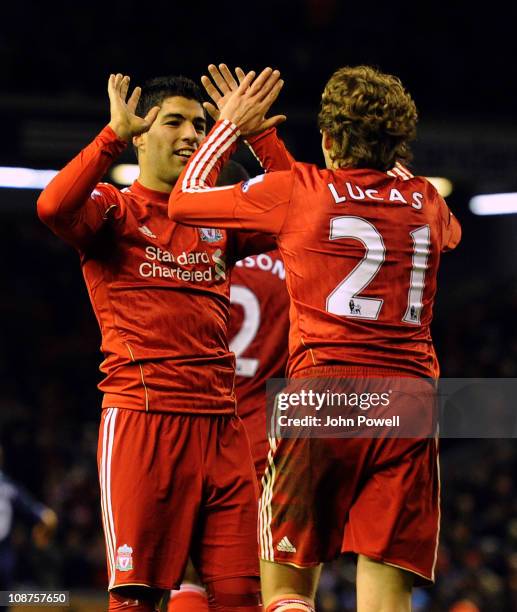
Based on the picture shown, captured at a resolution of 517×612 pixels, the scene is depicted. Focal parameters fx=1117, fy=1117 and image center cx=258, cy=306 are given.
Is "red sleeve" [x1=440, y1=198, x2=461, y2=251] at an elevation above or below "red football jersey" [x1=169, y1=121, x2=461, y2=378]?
above

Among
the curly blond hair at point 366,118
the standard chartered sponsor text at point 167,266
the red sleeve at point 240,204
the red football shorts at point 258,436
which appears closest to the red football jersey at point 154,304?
the standard chartered sponsor text at point 167,266

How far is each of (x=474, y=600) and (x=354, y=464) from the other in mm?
8072

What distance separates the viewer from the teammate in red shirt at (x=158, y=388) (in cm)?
381

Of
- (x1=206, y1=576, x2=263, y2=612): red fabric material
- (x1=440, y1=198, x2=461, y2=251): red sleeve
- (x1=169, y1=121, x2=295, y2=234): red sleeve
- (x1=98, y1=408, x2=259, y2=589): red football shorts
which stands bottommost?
(x1=206, y1=576, x2=263, y2=612): red fabric material

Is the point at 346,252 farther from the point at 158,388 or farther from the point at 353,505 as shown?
the point at 158,388

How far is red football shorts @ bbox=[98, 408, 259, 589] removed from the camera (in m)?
3.82

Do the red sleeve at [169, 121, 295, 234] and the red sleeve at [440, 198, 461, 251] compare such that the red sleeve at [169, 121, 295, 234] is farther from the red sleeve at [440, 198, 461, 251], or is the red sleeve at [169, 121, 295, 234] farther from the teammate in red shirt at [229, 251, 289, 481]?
the teammate in red shirt at [229, 251, 289, 481]

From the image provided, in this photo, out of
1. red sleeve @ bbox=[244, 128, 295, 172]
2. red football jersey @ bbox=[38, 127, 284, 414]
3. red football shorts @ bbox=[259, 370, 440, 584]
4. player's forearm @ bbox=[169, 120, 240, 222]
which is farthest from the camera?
red sleeve @ bbox=[244, 128, 295, 172]

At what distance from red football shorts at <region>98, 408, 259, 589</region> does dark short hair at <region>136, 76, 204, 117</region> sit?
1206 millimetres

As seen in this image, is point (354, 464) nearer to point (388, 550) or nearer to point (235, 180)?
point (388, 550)

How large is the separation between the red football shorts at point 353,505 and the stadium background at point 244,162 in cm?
720

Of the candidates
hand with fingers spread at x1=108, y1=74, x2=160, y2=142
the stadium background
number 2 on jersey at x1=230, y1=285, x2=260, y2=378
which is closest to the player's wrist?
hand with fingers spread at x1=108, y1=74, x2=160, y2=142

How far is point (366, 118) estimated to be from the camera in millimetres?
3514

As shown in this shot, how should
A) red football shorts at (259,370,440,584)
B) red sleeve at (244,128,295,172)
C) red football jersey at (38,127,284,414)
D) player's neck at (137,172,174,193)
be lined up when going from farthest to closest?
player's neck at (137,172,174,193)
red sleeve at (244,128,295,172)
red football jersey at (38,127,284,414)
red football shorts at (259,370,440,584)
